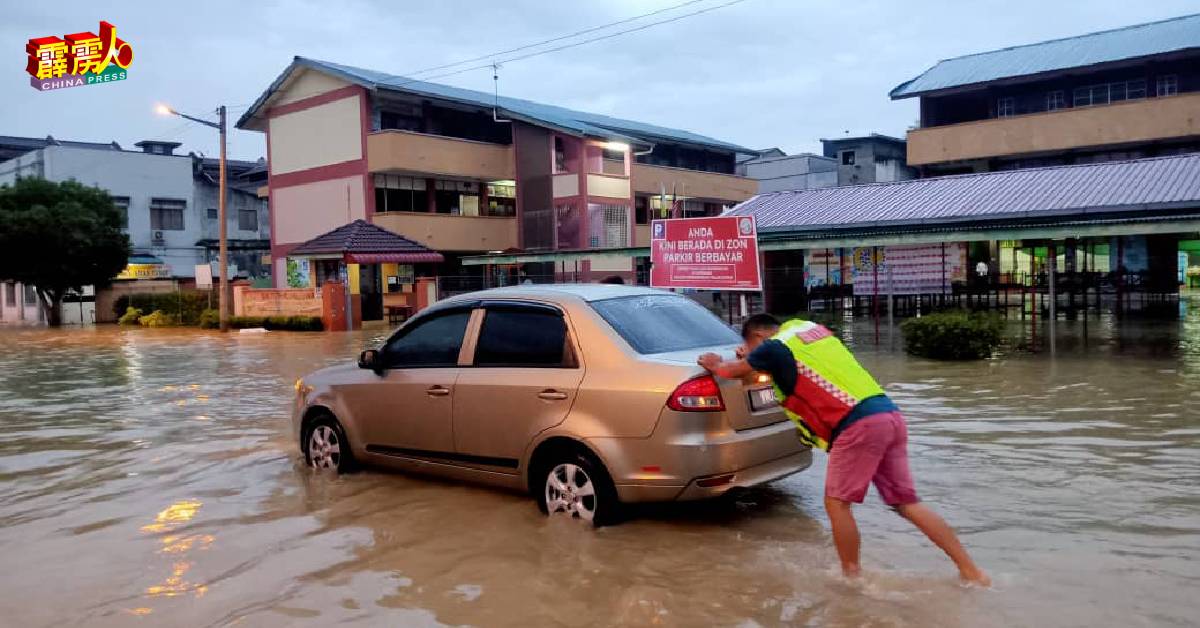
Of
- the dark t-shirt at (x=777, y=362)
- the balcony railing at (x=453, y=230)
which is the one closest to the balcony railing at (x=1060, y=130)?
the balcony railing at (x=453, y=230)

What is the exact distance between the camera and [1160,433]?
29.0ft

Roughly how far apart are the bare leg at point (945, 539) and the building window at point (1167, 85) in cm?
3315

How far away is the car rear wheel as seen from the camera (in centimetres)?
586

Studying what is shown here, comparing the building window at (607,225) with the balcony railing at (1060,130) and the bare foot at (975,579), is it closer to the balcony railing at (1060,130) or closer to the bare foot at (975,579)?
the balcony railing at (1060,130)

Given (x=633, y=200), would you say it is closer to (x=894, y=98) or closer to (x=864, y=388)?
(x=894, y=98)

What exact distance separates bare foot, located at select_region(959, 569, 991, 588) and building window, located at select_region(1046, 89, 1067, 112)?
3349 cm

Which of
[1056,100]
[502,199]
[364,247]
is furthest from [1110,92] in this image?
[364,247]

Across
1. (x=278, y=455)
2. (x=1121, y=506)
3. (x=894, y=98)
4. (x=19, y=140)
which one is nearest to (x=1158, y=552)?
(x=1121, y=506)

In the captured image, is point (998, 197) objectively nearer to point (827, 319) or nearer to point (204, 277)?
point (827, 319)

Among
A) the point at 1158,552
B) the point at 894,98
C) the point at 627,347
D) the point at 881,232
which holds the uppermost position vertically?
the point at 894,98

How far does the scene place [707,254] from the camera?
43.7 feet

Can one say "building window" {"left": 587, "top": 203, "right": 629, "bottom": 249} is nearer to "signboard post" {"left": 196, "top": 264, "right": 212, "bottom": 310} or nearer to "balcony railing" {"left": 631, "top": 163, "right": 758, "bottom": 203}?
"balcony railing" {"left": 631, "top": 163, "right": 758, "bottom": 203}

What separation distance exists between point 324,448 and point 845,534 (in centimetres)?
465

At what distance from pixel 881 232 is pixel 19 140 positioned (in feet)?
191
